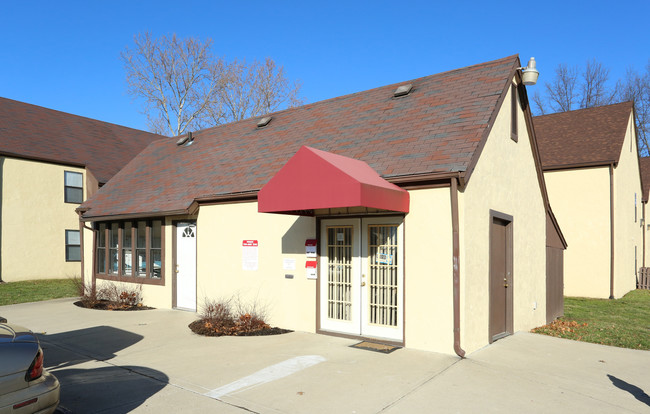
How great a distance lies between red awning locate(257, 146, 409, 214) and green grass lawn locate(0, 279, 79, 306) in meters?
10.9

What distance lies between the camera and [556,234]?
12852 mm

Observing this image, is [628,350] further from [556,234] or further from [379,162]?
[379,162]

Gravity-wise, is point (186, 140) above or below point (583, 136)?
below

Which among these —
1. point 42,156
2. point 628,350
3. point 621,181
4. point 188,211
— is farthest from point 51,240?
point 621,181

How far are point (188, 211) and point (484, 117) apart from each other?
719 centimetres

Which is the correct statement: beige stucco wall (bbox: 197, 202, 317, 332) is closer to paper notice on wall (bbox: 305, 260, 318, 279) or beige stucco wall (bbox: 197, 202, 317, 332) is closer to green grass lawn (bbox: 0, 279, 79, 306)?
paper notice on wall (bbox: 305, 260, 318, 279)

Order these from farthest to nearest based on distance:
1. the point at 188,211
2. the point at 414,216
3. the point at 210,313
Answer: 1. the point at 188,211
2. the point at 210,313
3. the point at 414,216

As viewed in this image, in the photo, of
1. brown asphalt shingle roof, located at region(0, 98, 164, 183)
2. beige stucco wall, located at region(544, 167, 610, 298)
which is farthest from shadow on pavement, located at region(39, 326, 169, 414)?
beige stucco wall, located at region(544, 167, 610, 298)

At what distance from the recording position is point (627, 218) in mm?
20453

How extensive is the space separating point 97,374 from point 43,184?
1797cm

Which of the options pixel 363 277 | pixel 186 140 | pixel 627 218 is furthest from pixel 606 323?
pixel 186 140

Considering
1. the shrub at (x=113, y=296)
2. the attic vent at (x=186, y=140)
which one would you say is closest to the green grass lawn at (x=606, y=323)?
the shrub at (x=113, y=296)

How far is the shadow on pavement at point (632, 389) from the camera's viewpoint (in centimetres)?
594

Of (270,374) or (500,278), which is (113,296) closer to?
(270,374)
